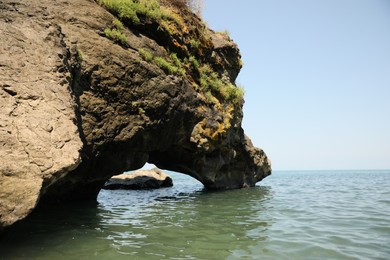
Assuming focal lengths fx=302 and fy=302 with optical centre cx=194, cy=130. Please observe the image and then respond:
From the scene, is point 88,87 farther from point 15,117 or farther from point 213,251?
point 213,251

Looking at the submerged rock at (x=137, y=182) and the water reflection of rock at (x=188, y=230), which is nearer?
the water reflection of rock at (x=188, y=230)

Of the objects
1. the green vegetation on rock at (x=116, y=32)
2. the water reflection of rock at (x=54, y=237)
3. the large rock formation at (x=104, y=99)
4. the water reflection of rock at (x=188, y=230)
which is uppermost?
the green vegetation on rock at (x=116, y=32)

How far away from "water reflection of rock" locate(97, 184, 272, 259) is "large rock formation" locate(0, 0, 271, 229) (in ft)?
7.06

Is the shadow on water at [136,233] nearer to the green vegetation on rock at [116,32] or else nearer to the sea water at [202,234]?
the sea water at [202,234]

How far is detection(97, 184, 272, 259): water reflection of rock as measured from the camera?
6297 mm

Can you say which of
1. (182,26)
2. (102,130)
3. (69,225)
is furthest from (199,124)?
(69,225)

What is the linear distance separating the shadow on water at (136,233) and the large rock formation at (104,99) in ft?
3.79

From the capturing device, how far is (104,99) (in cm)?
1052

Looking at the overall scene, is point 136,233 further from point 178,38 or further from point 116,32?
point 178,38

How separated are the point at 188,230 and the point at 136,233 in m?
1.35

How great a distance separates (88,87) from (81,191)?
20.0 ft

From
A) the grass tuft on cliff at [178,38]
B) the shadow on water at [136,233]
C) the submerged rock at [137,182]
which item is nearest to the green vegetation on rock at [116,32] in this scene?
the grass tuft on cliff at [178,38]

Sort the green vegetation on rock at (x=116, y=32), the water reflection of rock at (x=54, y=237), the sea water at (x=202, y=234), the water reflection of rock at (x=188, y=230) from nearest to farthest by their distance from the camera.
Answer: the water reflection of rock at (x=54, y=237) → the sea water at (x=202, y=234) → the water reflection of rock at (x=188, y=230) → the green vegetation on rock at (x=116, y=32)

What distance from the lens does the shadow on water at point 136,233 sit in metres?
6.07
